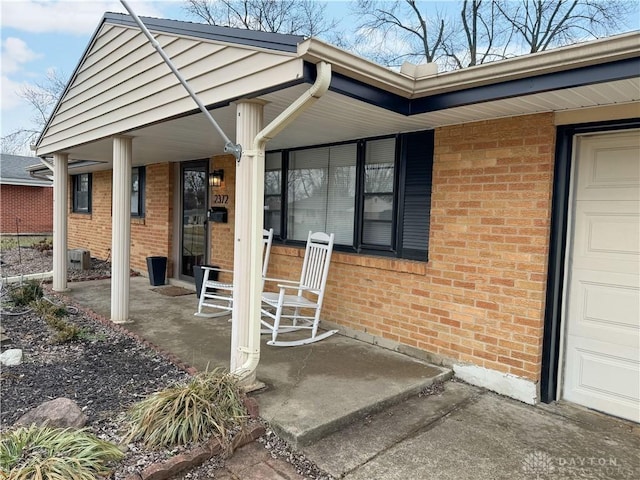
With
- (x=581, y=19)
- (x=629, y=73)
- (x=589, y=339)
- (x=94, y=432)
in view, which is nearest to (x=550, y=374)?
(x=589, y=339)

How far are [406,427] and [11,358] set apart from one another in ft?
10.8

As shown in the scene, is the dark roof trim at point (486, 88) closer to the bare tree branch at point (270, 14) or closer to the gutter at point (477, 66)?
the gutter at point (477, 66)

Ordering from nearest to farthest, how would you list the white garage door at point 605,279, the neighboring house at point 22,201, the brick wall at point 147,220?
the white garage door at point 605,279 → the brick wall at point 147,220 → the neighboring house at point 22,201

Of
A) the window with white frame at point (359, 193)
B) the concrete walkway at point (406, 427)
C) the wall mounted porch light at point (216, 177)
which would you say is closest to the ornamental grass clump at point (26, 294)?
the wall mounted porch light at point (216, 177)

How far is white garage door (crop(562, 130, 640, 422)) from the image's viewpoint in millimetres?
3004

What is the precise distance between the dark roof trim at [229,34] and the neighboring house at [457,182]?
0.6 inches

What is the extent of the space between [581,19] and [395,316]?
12363mm

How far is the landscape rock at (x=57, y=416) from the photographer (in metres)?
2.54

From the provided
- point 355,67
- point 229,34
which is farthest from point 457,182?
point 229,34

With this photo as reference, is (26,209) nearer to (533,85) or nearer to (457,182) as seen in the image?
(457,182)

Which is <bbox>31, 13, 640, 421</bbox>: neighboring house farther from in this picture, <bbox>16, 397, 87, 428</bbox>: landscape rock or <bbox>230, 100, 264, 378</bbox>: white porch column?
<bbox>16, 397, 87, 428</bbox>: landscape rock

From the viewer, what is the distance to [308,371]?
11.7ft

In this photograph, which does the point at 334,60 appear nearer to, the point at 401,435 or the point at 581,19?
the point at 401,435

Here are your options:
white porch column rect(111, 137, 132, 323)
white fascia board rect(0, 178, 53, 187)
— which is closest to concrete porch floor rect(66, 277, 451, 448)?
white porch column rect(111, 137, 132, 323)
